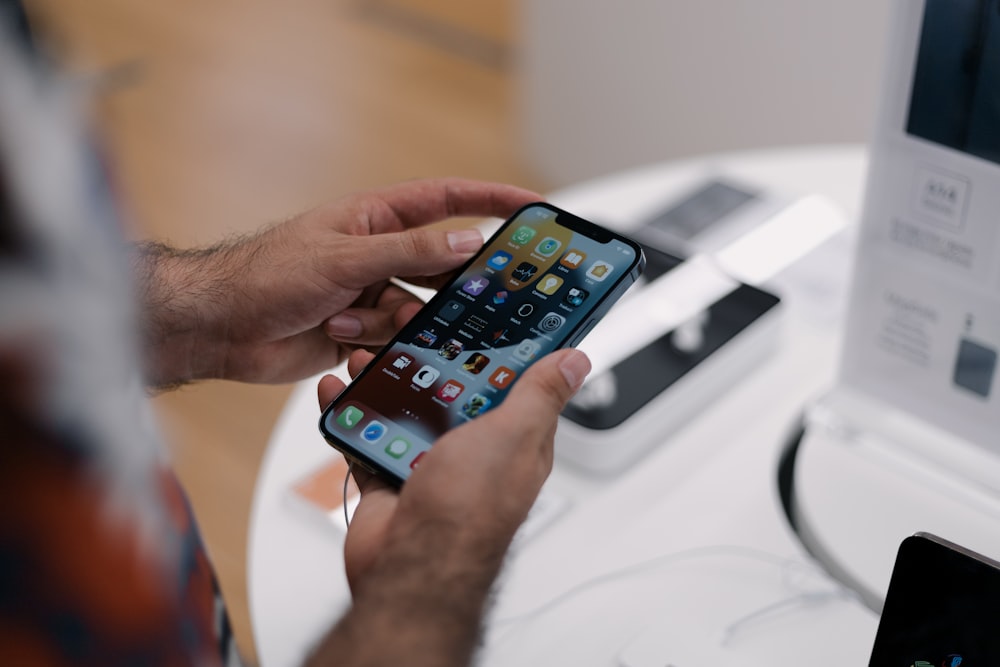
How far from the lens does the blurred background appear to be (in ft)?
6.61

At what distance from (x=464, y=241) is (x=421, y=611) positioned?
0.31m

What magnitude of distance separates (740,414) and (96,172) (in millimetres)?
780

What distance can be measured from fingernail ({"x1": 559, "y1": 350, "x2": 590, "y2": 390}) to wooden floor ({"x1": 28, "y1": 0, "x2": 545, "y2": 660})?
4.53ft

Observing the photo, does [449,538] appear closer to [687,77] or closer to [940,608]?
[940,608]

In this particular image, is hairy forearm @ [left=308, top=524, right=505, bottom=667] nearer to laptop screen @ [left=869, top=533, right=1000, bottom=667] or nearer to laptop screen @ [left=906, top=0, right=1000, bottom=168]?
laptop screen @ [left=869, top=533, right=1000, bottom=667]

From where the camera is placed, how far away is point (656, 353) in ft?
3.31

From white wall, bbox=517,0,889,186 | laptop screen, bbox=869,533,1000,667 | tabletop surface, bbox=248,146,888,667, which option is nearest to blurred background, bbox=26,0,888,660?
white wall, bbox=517,0,889,186

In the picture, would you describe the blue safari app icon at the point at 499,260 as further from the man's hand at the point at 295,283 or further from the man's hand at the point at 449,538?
the man's hand at the point at 449,538

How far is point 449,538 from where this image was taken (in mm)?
619

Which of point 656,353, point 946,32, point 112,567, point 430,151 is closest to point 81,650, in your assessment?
→ point 112,567

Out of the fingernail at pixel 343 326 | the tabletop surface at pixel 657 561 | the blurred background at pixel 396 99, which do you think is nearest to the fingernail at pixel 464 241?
the fingernail at pixel 343 326

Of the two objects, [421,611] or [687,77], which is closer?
[421,611]

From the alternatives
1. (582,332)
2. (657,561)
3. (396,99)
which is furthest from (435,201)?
(396,99)

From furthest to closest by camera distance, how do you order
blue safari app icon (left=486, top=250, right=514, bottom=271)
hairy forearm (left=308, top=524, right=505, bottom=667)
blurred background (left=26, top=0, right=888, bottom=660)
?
blurred background (left=26, top=0, right=888, bottom=660)
blue safari app icon (left=486, top=250, right=514, bottom=271)
hairy forearm (left=308, top=524, right=505, bottom=667)
